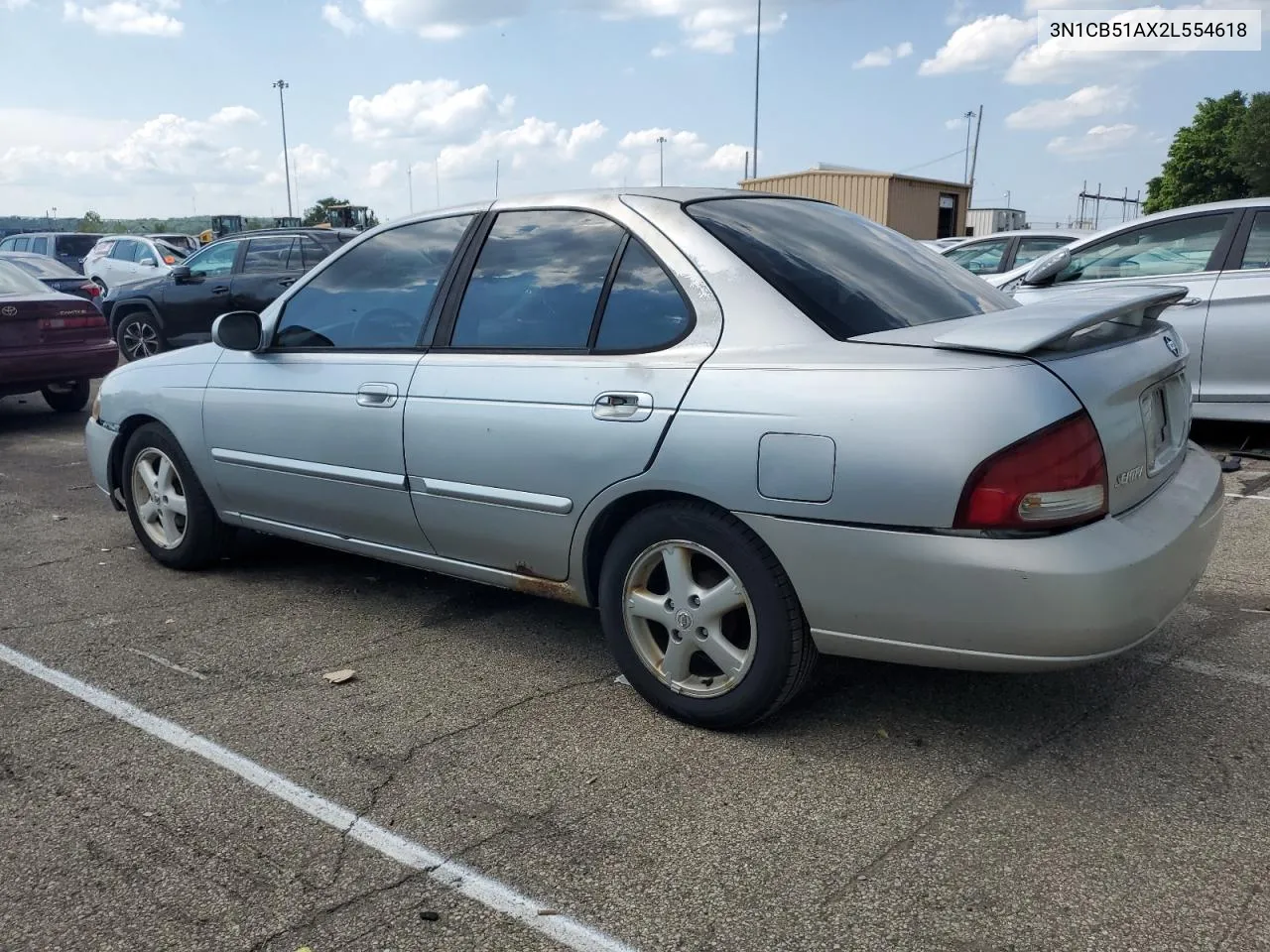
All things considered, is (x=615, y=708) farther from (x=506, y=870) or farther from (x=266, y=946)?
(x=266, y=946)

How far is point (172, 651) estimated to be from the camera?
3951 mm

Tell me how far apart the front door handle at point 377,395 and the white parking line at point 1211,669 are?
8.92 ft

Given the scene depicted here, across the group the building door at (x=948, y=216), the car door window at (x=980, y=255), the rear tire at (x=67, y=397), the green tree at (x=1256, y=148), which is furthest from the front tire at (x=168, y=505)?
the green tree at (x=1256, y=148)

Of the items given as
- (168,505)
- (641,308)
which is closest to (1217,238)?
(641,308)

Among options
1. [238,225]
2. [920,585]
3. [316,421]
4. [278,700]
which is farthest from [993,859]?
[238,225]

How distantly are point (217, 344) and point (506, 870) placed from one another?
9.59ft


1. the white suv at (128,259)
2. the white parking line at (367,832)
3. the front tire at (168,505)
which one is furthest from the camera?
the white suv at (128,259)

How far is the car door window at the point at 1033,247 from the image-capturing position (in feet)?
33.2

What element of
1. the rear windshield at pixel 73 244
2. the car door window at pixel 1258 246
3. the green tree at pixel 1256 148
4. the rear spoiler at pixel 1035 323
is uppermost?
the green tree at pixel 1256 148

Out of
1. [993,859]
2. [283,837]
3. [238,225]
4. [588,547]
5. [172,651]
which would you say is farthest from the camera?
[238,225]

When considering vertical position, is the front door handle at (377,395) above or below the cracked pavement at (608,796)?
above

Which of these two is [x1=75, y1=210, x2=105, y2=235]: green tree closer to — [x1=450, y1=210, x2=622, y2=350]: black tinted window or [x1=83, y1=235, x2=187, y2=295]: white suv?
[x1=83, y1=235, x2=187, y2=295]: white suv

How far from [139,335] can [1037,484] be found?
43.7 feet

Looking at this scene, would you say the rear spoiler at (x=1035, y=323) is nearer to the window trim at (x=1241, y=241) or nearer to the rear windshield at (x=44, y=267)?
the window trim at (x=1241, y=241)
